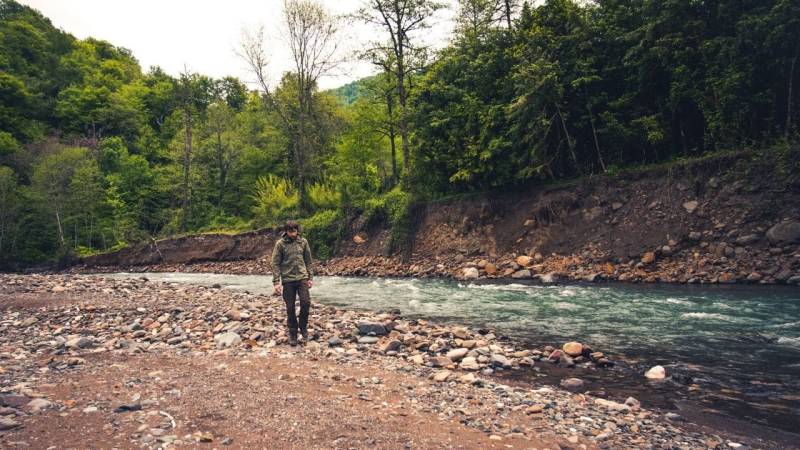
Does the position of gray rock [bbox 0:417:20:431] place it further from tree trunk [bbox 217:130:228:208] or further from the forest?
tree trunk [bbox 217:130:228:208]

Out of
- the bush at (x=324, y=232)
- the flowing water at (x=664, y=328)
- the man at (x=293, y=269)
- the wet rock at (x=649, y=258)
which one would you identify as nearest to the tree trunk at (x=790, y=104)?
the wet rock at (x=649, y=258)

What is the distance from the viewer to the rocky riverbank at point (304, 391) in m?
4.36

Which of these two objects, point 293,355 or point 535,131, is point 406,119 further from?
point 293,355

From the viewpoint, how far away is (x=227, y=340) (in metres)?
8.32

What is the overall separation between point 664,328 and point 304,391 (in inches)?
316

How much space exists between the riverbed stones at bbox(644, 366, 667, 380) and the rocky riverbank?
0.69 meters

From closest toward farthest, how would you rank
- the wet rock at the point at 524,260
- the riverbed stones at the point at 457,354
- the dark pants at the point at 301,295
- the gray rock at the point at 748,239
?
the riverbed stones at the point at 457,354, the dark pants at the point at 301,295, the gray rock at the point at 748,239, the wet rock at the point at 524,260

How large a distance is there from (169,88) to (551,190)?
71812 millimetres

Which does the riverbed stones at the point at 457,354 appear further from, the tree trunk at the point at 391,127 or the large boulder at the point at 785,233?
the tree trunk at the point at 391,127

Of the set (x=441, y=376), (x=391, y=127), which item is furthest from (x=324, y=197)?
(x=441, y=376)

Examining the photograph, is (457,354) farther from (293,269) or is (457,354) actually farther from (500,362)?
(293,269)

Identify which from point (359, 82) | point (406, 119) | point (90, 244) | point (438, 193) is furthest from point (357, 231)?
point (90, 244)

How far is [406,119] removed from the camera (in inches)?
1146

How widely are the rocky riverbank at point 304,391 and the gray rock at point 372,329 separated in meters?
0.02
